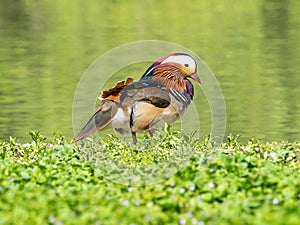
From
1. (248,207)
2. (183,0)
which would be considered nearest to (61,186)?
(248,207)

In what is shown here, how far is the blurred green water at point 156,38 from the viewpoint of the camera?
12742 mm

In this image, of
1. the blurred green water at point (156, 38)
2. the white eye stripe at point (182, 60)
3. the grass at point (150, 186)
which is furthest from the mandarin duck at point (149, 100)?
the blurred green water at point (156, 38)

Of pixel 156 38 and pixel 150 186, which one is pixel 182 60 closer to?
pixel 150 186

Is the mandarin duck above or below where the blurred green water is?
above

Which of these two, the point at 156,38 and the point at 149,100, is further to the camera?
the point at 156,38

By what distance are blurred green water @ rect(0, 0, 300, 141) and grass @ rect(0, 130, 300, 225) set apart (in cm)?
334

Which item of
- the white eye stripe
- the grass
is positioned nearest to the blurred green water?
the white eye stripe

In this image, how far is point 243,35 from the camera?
2055cm

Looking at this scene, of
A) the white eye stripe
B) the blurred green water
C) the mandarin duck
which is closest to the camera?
the mandarin duck

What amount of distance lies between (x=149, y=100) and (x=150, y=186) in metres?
2.31

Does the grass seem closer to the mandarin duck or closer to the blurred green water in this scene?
the mandarin duck

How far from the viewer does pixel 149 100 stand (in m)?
8.88

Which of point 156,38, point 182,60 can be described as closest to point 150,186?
point 182,60

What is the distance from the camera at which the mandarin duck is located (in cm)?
888
